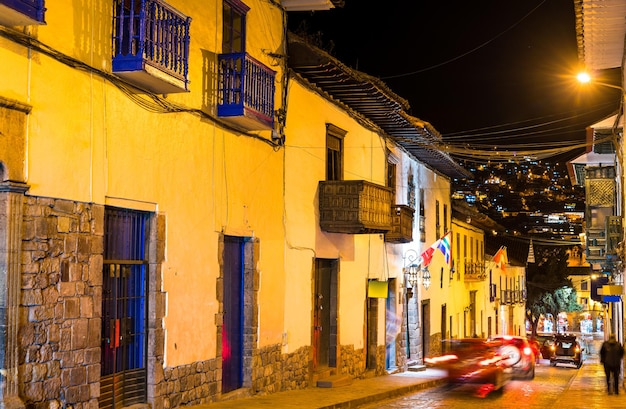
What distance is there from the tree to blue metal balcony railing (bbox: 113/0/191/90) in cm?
6070

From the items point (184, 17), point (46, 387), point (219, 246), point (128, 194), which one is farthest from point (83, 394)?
point (184, 17)

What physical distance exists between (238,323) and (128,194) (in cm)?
504

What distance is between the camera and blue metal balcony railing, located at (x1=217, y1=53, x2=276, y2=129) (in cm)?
1412

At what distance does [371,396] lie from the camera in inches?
690

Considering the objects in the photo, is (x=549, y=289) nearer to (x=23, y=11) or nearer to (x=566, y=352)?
(x=566, y=352)

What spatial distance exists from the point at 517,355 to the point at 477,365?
2.36 metres

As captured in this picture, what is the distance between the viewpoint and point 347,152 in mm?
21641

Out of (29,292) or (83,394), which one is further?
(83,394)

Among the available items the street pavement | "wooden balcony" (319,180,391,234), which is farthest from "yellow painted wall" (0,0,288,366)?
"wooden balcony" (319,180,391,234)

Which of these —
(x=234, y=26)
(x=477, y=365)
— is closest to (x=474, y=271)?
(x=477, y=365)

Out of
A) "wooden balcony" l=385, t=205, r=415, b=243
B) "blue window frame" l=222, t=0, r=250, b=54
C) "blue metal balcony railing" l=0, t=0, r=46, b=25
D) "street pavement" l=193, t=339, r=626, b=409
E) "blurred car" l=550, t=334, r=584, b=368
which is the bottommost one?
"blurred car" l=550, t=334, r=584, b=368

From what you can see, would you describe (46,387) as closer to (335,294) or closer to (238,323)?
(238,323)

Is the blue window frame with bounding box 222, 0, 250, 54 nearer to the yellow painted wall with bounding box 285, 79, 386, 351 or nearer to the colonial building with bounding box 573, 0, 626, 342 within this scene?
the yellow painted wall with bounding box 285, 79, 386, 351

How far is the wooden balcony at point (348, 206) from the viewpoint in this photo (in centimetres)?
1921
